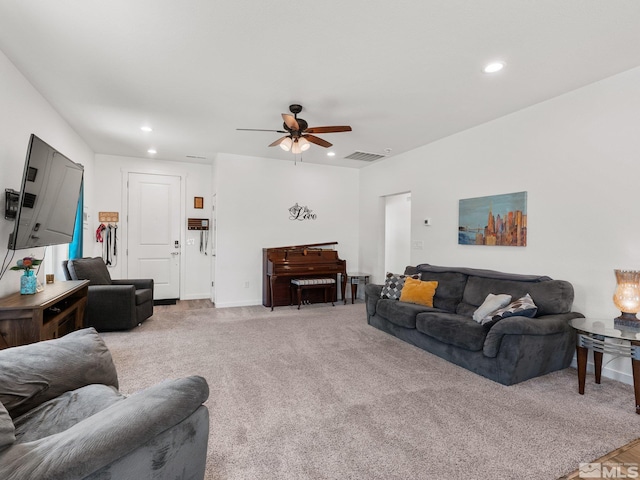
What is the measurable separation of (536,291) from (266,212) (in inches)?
173

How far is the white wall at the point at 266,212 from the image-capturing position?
19.2 feet

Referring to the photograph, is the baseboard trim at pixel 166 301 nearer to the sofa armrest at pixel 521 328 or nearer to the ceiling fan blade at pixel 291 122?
the ceiling fan blade at pixel 291 122

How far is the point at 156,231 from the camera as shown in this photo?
249 inches

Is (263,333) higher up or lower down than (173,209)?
lower down

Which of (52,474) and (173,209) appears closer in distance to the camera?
(52,474)

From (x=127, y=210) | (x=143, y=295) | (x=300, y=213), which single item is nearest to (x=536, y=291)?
(x=300, y=213)

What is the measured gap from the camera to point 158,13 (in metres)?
2.21

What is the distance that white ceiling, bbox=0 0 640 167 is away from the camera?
7.16 ft

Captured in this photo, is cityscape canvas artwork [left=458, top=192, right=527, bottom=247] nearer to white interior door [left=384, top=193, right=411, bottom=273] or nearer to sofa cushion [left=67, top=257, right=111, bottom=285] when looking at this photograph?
white interior door [left=384, top=193, right=411, bottom=273]

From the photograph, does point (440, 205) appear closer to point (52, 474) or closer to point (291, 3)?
point (291, 3)

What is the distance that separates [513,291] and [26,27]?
474 centimetres

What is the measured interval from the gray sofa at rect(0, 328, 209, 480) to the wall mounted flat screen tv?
4.99 ft

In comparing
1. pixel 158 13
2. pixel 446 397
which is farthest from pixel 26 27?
pixel 446 397

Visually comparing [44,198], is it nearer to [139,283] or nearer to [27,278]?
[27,278]
